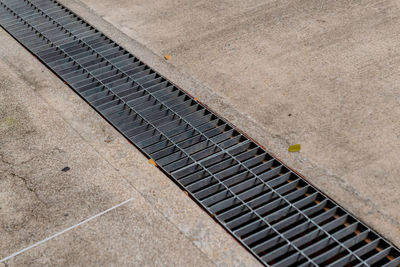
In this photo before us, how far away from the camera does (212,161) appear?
603 cm

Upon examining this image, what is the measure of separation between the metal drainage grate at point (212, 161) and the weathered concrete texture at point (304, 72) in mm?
209

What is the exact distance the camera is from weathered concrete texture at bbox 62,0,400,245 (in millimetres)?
5754

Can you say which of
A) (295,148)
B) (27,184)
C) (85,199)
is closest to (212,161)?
(295,148)

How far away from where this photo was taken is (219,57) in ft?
25.3

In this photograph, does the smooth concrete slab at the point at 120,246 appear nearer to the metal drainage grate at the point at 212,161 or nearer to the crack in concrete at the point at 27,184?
the metal drainage grate at the point at 212,161

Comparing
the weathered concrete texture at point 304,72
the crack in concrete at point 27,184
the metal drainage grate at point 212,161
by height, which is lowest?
the crack in concrete at point 27,184

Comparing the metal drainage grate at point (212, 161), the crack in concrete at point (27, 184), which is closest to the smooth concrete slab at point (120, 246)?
the metal drainage grate at point (212, 161)

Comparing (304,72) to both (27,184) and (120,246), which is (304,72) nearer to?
(120,246)

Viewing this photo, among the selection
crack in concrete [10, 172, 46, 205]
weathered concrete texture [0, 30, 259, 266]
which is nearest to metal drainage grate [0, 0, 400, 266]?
weathered concrete texture [0, 30, 259, 266]

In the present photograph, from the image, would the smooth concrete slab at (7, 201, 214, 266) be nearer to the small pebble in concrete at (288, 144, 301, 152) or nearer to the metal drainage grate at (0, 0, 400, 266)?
the metal drainage grate at (0, 0, 400, 266)

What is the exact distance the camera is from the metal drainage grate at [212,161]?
5.02m

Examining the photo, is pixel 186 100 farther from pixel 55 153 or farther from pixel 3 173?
pixel 3 173

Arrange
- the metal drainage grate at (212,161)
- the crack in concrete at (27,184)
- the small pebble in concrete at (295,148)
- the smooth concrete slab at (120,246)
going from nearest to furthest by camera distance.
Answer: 1. the smooth concrete slab at (120,246)
2. the metal drainage grate at (212,161)
3. the crack in concrete at (27,184)
4. the small pebble in concrete at (295,148)

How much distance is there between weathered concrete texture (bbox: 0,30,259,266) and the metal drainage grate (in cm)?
20
